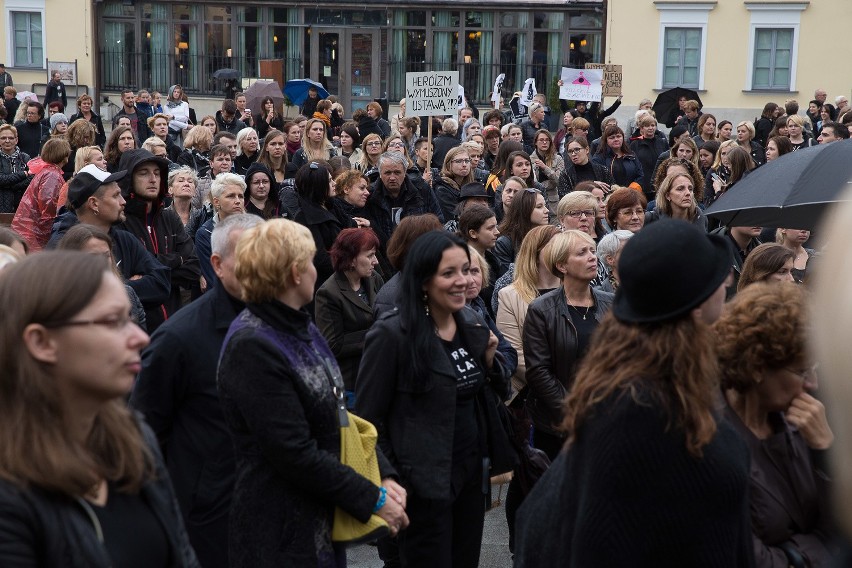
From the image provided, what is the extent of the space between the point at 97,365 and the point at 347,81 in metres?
33.3

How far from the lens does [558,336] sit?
5898 millimetres

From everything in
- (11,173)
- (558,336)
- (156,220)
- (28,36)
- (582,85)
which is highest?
(28,36)

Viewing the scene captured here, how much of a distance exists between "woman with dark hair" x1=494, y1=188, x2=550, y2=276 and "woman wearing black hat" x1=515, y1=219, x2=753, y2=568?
5.19 metres

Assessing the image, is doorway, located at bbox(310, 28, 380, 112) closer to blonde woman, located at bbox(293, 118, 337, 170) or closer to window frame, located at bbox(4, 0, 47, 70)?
window frame, located at bbox(4, 0, 47, 70)

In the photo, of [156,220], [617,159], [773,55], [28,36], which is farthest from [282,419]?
[28,36]

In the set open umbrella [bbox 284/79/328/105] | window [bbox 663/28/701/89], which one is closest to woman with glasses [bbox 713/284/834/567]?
open umbrella [bbox 284/79/328/105]

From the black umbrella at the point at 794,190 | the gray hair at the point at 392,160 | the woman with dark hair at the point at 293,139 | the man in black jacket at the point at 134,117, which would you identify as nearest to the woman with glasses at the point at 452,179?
the gray hair at the point at 392,160

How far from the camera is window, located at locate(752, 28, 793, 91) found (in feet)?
107

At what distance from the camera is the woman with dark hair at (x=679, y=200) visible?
8875mm

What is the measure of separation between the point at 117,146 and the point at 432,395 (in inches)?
307

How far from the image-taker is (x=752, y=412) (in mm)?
3354

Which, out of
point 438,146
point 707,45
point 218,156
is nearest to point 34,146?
point 438,146

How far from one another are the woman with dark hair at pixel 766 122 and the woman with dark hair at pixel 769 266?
1471cm

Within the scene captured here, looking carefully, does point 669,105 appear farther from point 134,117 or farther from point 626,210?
point 626,210
